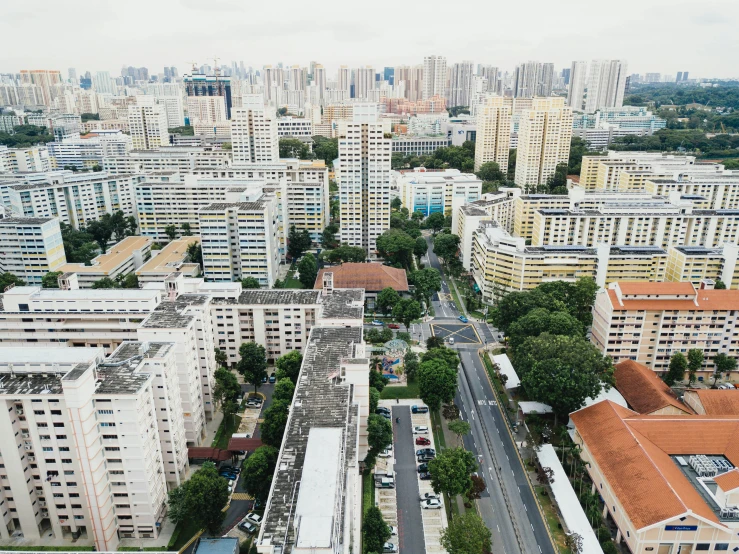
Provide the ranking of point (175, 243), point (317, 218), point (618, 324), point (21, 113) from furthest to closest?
1. point (21, 113)
2. point (317, 218)
3. point (175, 243)
4. point (618, 324)

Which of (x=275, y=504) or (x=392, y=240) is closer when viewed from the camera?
(x=275, y=504)

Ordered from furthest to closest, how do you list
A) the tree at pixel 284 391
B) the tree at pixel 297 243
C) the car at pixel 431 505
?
the tree at pixel 297 243 < the tree at pixel 284 391 < the car at pixel 431 505

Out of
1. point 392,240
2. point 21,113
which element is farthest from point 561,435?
point 21,113

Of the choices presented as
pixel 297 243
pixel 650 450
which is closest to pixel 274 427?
pixel 650 450

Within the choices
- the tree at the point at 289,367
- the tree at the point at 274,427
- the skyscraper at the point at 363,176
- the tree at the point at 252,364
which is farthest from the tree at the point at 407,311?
the skyscraper at the point at 363,176

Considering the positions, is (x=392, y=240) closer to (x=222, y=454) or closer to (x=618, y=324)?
(x=618, y=324)

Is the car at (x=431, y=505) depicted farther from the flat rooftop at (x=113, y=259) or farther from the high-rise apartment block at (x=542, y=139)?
the high-rise apartment block at (x=542, y=139)
